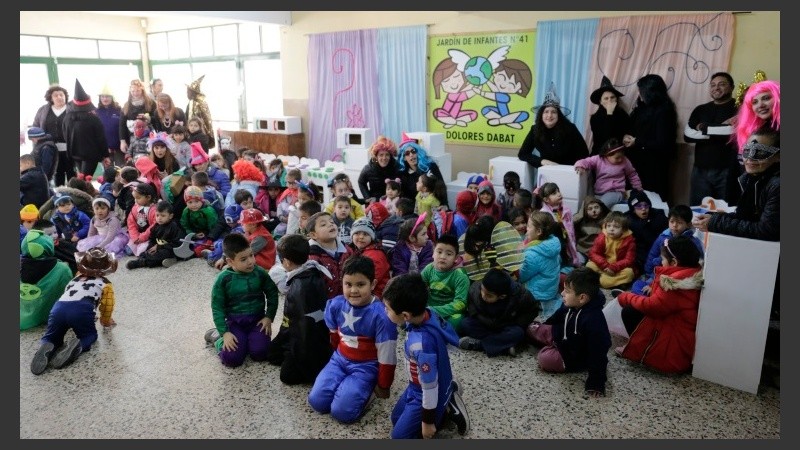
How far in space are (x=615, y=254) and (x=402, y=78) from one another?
4.16 meters

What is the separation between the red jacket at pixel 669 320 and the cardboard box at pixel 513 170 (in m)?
2.84

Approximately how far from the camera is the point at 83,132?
703cm

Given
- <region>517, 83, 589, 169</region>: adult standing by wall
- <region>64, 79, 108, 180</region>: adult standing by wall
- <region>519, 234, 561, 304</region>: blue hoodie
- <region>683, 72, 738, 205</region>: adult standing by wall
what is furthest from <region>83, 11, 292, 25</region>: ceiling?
<region>683, 72, 738, 205</region>: adult standing by wall

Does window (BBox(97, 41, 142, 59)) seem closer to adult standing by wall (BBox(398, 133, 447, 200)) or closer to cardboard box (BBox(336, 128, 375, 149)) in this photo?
cardboard box (BBox(336, 128, 375, 149))

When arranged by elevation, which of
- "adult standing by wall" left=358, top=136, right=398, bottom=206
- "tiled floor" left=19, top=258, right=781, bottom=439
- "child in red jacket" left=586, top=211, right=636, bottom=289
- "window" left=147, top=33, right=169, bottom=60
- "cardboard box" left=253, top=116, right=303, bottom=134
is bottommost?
"tiled floor" left=19, top=258, right=781, bottom=439

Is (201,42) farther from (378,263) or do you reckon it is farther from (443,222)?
(378,263)

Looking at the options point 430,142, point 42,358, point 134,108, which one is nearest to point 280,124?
point 134,108

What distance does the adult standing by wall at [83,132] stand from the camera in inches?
276

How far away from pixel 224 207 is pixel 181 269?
3.11 feet

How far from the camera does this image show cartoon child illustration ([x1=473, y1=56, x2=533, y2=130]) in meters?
6.61

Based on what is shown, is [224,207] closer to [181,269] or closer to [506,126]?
[181,269]

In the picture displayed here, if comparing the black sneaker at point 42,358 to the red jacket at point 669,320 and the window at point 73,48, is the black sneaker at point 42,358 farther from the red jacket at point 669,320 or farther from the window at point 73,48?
the window at point 73,48

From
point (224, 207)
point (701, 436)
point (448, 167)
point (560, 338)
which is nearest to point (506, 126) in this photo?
point (448, 167)

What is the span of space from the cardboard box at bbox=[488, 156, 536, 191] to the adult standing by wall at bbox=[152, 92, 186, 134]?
14.6 ft
